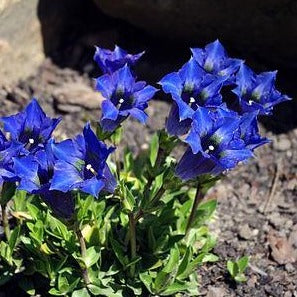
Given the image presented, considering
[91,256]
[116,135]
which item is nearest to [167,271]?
[91,256]

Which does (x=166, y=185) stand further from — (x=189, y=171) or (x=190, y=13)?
(x=190, y=13)

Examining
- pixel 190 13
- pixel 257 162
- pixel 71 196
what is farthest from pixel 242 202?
pixel 71 196

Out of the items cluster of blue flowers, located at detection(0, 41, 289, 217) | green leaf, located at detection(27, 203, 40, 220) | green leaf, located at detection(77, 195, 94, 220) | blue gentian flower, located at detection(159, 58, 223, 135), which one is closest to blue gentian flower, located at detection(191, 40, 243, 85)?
cluster of blue flowers, located at detection(0, 41, 289, 217)

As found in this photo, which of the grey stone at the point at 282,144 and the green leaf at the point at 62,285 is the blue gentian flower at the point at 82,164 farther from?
the grey stone at the point at 282,144

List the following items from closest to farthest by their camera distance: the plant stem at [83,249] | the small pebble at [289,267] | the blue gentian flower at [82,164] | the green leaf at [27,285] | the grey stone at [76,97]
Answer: the blue gentian flower at [82,164]
the plant stem at [83,249]
the green leaf at [27,285]
the small pebble at [289,267]
the grey stone at [76,97]

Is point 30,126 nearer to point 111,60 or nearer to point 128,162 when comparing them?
point 111,60

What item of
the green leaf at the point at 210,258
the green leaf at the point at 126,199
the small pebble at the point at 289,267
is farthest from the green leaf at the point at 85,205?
the small pebble at the point at 289,267

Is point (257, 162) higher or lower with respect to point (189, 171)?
lower
